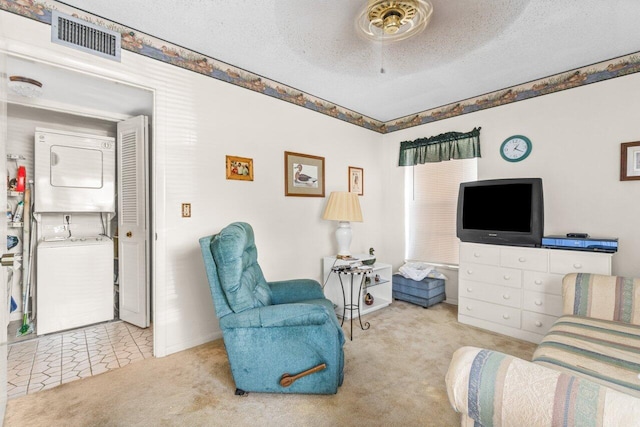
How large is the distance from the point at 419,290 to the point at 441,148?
1.77 metres

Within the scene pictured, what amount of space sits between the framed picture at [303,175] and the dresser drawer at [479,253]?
5.48 feet

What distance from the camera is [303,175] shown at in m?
3.33

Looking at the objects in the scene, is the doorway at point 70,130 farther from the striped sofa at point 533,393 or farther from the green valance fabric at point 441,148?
the green valance fabric at point 441,148

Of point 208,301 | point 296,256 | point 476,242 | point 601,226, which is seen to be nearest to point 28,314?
point 208,301

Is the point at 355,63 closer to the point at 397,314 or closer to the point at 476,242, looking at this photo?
the point at 476,242

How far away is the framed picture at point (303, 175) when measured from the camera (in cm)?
317

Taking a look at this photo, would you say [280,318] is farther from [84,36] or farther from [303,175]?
[84,36]

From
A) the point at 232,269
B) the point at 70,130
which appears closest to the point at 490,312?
the point at 232,269

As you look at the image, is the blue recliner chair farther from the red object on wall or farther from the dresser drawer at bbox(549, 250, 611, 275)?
the red object on wall

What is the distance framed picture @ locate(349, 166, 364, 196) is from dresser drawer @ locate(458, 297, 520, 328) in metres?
1.80

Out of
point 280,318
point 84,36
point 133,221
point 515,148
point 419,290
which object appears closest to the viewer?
point 280,318

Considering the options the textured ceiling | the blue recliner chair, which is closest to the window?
the textured ceiling

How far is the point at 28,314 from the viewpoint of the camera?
297cm

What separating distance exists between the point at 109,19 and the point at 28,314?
116 inches
